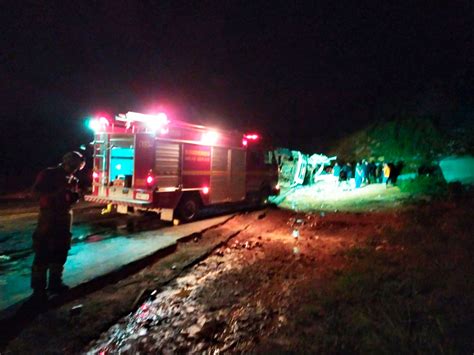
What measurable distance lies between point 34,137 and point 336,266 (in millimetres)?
29500

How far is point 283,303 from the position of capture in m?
4.63

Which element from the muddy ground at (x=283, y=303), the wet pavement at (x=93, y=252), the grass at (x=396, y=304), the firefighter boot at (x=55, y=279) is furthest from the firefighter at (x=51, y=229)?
the grass at (x=396, y=304)

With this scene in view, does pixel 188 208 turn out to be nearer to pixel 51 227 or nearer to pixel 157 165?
pixel 157 165

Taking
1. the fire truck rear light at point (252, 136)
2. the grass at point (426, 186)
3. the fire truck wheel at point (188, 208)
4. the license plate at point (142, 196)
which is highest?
the fire truck rear light at point (252, 136)

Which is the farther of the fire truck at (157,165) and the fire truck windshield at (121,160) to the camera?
the fire truck windshield at (121,160)

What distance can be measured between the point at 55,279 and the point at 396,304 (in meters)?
4.15

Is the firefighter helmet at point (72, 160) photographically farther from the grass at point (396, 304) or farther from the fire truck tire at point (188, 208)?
the fire truck tire at point (188, 208)

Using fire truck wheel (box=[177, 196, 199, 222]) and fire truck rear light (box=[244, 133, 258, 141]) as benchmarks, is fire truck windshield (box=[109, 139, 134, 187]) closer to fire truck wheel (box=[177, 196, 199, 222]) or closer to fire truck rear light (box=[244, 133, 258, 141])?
fire truck wheel (box=[177, 196, 199, 222])

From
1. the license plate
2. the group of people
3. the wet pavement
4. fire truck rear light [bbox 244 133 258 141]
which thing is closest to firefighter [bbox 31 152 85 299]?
the wet pavement

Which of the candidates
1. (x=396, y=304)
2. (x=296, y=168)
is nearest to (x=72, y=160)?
(x=396, y=304)

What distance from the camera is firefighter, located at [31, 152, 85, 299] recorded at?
14.7 feet

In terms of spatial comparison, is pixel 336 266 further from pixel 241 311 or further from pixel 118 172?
pixel 118 172

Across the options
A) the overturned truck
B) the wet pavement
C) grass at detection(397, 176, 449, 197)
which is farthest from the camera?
the overturned truck

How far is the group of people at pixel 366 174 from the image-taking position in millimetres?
20266
